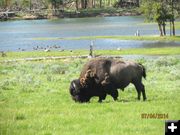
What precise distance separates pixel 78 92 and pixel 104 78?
3.49 feet

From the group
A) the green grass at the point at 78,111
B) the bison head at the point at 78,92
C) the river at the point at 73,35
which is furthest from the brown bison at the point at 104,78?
the river at the point at 73,35

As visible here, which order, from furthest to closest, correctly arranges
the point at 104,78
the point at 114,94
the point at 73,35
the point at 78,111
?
the point at 73,35, the point at 114,94, the point at 104,78, the point at 78,111

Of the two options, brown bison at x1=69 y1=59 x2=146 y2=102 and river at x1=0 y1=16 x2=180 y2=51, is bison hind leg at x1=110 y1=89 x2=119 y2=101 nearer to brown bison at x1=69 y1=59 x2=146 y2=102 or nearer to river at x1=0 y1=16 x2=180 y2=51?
brown bison at x1=69 y1=59 x2=146 y2=102

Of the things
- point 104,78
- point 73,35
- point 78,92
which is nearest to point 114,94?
point 104,78

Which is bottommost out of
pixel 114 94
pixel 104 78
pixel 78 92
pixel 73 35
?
pixel 73 35

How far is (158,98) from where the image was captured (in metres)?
18.3

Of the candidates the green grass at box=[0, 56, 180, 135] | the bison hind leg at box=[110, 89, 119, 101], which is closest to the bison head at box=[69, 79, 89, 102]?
the green grass at box=[0, 56, 180, 135]

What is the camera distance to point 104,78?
58.2 ft

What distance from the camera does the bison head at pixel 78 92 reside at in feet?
57.7

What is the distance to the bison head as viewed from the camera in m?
17.6

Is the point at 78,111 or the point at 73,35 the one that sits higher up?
the point at 78,111

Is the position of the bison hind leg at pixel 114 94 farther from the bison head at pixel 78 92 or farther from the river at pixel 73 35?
the river at pixel 73 35

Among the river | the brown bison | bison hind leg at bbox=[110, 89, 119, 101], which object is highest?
the brown bison

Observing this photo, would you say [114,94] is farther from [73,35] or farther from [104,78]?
[73,35]
